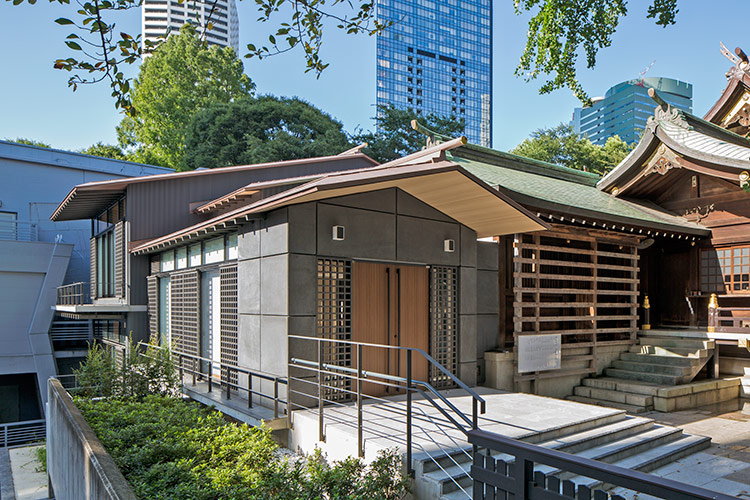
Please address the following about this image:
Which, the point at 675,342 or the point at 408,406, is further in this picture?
the point at 675,342

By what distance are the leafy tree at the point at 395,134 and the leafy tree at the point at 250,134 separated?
1.91 m

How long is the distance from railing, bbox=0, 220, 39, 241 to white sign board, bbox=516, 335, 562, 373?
20242 millimetres

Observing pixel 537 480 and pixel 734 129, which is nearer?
pixel 537 480

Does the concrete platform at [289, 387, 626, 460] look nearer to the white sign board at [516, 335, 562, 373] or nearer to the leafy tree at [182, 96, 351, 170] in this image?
the white sign board at [516, 335, 562, 373]

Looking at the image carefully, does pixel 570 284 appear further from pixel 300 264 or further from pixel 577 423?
pixel 300 264

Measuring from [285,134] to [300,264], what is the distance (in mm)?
21203

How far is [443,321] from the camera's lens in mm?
9266

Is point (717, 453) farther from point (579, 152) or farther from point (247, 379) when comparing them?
point (579, 152)

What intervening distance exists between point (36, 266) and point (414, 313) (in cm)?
1533

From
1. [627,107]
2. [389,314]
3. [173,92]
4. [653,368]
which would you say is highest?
[627,107]

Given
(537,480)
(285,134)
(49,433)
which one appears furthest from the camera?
(285,134)

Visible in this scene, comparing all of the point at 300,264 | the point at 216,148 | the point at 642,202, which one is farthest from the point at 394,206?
the point at 216,148

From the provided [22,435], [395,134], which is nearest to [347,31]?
[22,435]

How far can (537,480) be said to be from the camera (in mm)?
3152
